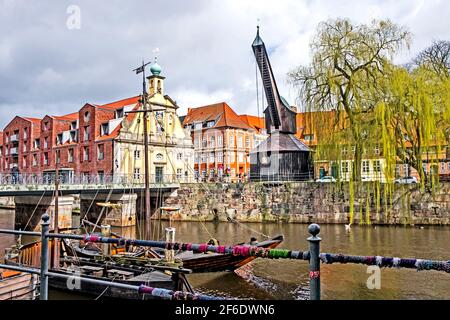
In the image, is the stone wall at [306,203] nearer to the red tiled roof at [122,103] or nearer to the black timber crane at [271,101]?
the black timber crane at [271,101]

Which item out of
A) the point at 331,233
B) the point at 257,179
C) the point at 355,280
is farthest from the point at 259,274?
the point at 257,179

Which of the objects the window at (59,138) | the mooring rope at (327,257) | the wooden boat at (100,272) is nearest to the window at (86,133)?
the window at (59,138)

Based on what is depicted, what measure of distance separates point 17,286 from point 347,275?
1038 centimetres

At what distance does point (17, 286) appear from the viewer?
30.1ft

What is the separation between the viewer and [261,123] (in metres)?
67.4

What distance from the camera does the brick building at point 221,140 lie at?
192ft

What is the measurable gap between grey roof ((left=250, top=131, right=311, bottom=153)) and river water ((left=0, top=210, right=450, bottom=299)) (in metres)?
12.1

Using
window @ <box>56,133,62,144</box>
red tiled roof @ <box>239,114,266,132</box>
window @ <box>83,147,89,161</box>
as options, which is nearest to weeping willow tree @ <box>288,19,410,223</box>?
window @ <box>83,147,89,161</box>

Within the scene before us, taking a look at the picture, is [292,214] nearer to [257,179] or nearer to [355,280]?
[257,179]

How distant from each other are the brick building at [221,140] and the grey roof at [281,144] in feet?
66.1

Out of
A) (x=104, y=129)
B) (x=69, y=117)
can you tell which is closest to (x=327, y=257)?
(x=104, y=129)

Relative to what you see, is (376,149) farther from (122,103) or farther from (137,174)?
(122,103)

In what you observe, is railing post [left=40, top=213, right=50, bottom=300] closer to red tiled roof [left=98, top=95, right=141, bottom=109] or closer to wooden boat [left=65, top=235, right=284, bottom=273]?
wooden boat [left=65, top=235, right=284, bottom=273]
